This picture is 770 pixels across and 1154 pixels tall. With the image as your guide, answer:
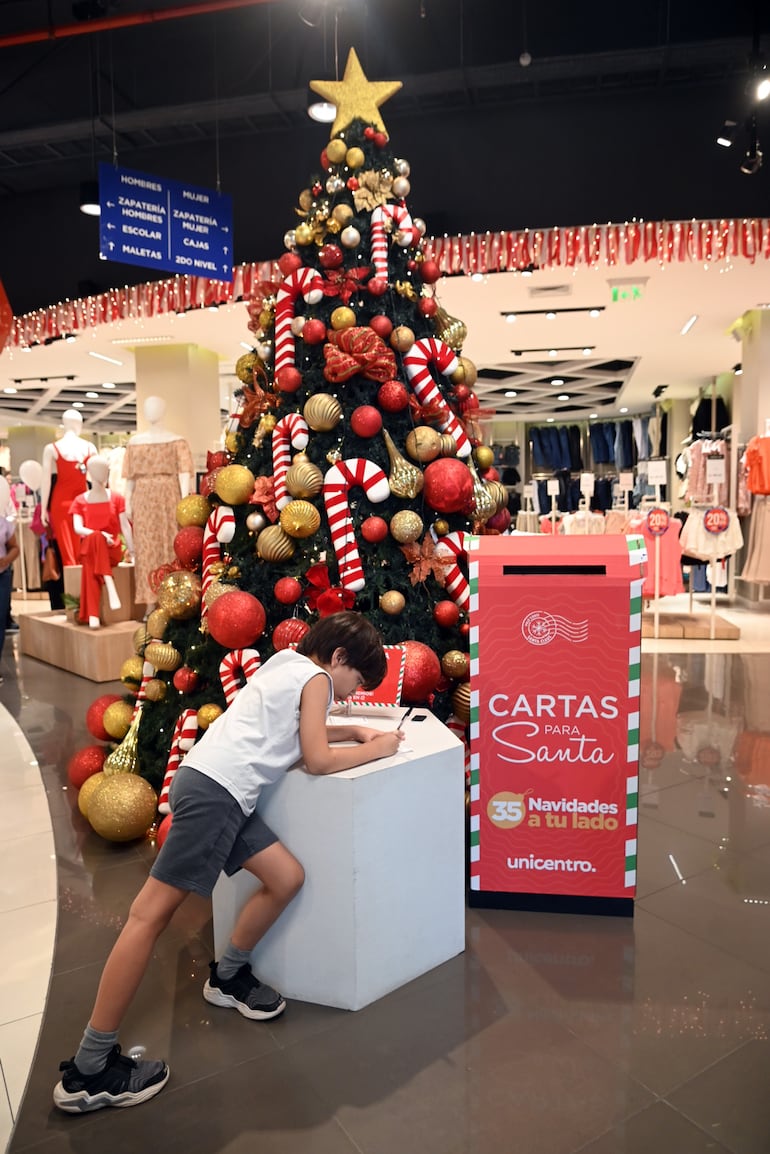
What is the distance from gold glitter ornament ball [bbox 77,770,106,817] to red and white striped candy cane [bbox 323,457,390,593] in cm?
130

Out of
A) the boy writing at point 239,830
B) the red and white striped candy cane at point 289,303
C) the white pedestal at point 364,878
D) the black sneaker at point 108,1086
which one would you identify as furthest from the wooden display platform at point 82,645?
the black sneaker at point 108,1086

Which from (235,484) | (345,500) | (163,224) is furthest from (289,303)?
(163,224)

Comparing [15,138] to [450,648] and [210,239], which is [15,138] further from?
[450,648]

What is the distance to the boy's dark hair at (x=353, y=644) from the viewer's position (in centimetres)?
198

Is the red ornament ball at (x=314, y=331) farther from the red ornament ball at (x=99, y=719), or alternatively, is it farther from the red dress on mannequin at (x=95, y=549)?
the red dress on mannequin at (x=95, y=549)

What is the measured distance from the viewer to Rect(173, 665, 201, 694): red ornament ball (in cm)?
308

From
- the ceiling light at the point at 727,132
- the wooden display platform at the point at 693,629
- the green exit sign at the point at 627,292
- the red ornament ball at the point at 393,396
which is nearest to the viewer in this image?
the red ornament ball at the point at 393,396

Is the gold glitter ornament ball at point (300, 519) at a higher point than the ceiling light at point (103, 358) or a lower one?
lower

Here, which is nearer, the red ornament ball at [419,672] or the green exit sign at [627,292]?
the red ornament ball at [419,672]

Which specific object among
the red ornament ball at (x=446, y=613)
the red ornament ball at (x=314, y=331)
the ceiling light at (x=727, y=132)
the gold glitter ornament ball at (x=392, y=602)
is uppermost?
the ceiling light at (x=727, y=132)

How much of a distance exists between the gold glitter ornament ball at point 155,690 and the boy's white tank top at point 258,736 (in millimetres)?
1366

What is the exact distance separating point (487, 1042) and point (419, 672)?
119cm

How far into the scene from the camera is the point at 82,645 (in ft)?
20.5

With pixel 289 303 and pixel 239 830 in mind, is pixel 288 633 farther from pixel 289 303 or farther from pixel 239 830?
pixel 289 303
